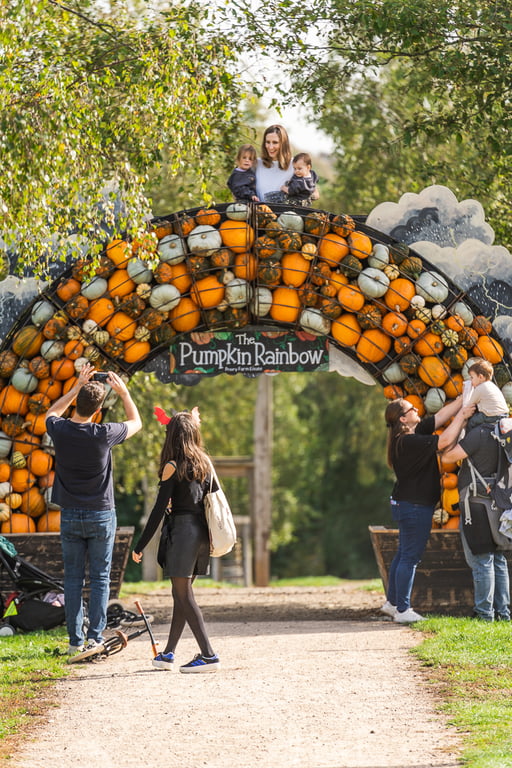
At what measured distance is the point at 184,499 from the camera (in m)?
6.66

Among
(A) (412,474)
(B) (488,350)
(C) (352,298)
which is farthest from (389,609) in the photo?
(C) (352,298)

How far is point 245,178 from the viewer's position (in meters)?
9.52

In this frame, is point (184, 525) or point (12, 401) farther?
point (12, 401)

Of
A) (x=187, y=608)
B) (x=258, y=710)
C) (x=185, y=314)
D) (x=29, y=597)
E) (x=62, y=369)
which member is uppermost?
(x=185, y=314)

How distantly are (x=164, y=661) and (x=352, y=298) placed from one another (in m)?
3.83

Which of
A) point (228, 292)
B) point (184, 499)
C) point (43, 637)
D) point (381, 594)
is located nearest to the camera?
point (184, 499)

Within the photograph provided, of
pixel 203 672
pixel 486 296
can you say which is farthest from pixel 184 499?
pixel 486 296

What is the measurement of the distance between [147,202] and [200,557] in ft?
8.22

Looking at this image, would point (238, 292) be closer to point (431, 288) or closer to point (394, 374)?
point (394, 374)

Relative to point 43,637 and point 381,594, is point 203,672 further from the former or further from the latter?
point 381,594

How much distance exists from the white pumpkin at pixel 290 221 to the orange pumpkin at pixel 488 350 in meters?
1.85

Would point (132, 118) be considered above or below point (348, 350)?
above

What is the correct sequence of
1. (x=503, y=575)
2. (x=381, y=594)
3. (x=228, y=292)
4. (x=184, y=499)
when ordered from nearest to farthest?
(x=184, y=499) < (x=503, y=575) < (x=228, y=292) < (x=381, y=594)

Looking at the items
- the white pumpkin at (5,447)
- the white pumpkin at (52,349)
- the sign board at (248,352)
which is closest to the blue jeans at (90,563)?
the white pumpkin at (5,447)
